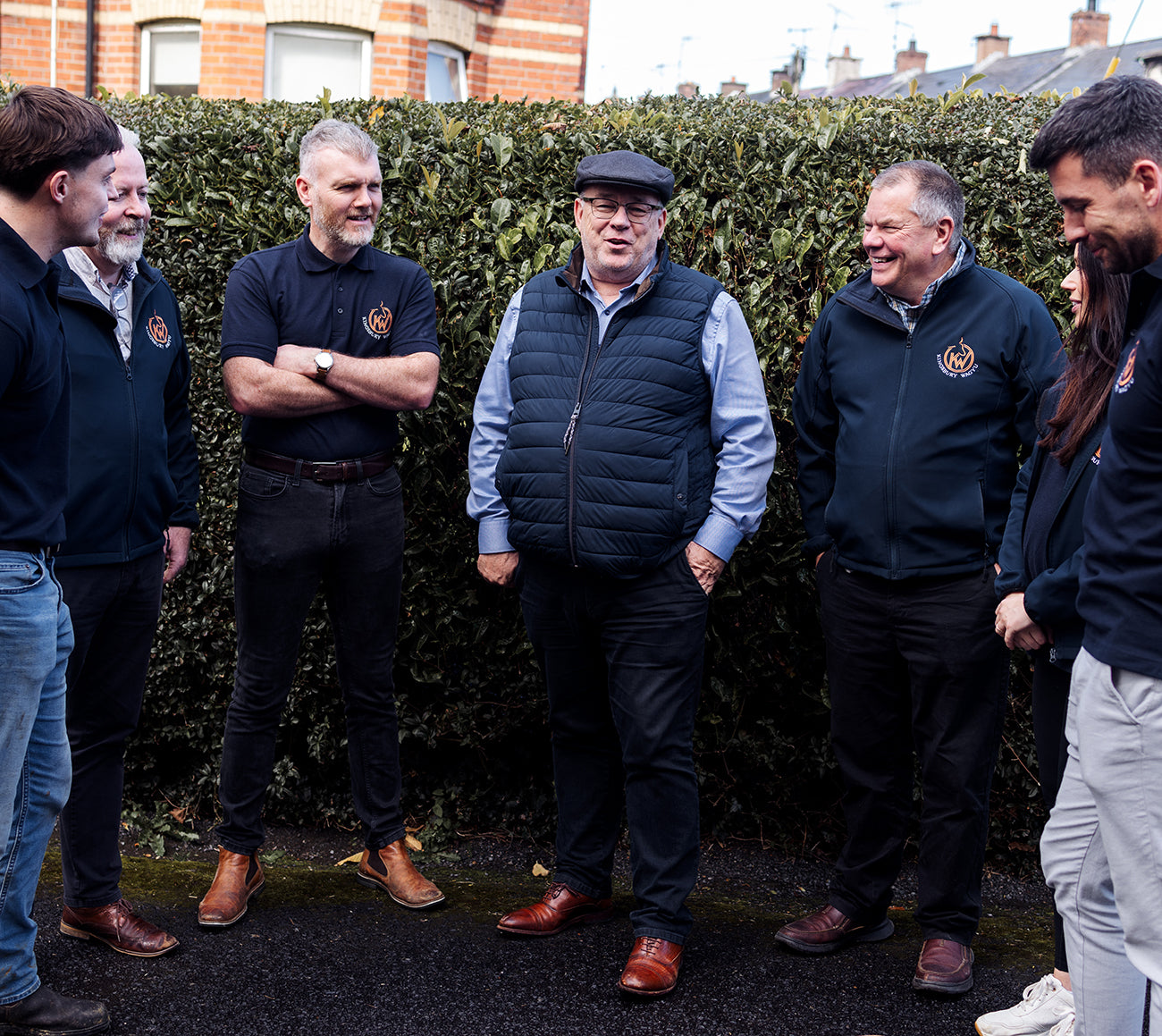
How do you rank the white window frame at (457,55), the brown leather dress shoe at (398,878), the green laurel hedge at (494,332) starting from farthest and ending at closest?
the white window frame at (457,55) < the green laurel hedge at (494,332) < the brown leather dress shoe at (398,878)

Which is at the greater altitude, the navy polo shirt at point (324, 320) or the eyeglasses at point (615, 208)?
the eyeglasses at point (615, 208)

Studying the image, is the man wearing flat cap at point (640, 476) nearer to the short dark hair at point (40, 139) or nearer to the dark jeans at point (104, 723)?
the dark jeans at point (104, 723)

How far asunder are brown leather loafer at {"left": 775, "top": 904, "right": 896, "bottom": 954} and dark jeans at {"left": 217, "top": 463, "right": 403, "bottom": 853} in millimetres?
1424

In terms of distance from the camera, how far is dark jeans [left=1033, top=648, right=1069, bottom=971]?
3191 mm

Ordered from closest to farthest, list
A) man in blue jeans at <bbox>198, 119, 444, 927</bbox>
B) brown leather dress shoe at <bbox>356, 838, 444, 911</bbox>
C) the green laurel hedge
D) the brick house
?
man in blue jeans at <bbox>198, 119, 444, 927</bbox>
brown leather dress shoe at <bbox>356, 838, 444, 911</bbox>
the green laurel hedge
the brick house

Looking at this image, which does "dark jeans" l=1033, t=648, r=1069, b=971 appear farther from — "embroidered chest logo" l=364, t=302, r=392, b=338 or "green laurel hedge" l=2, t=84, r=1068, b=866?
"embroidered chest logo" l=364, t=302, r=392, b=338

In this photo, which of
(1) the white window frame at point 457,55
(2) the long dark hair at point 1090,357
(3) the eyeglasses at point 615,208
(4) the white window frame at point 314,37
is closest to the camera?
(2) the long dark hair at point 1090,357

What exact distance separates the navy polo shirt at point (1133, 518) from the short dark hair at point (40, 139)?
2.38 m

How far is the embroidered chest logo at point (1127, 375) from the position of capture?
2354mm

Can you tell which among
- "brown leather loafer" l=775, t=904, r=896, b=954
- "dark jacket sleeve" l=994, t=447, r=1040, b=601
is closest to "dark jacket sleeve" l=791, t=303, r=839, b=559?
"dark jacket sleeve" l=994, t=447, r=1040, b=601

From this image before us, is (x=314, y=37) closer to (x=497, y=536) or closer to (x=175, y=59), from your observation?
(x=175, y=59)

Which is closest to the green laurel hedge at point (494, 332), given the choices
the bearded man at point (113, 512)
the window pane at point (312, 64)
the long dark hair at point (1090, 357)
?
the bearded man at point (113, 512)

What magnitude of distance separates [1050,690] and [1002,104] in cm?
262

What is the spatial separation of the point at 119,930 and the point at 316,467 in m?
1.58
